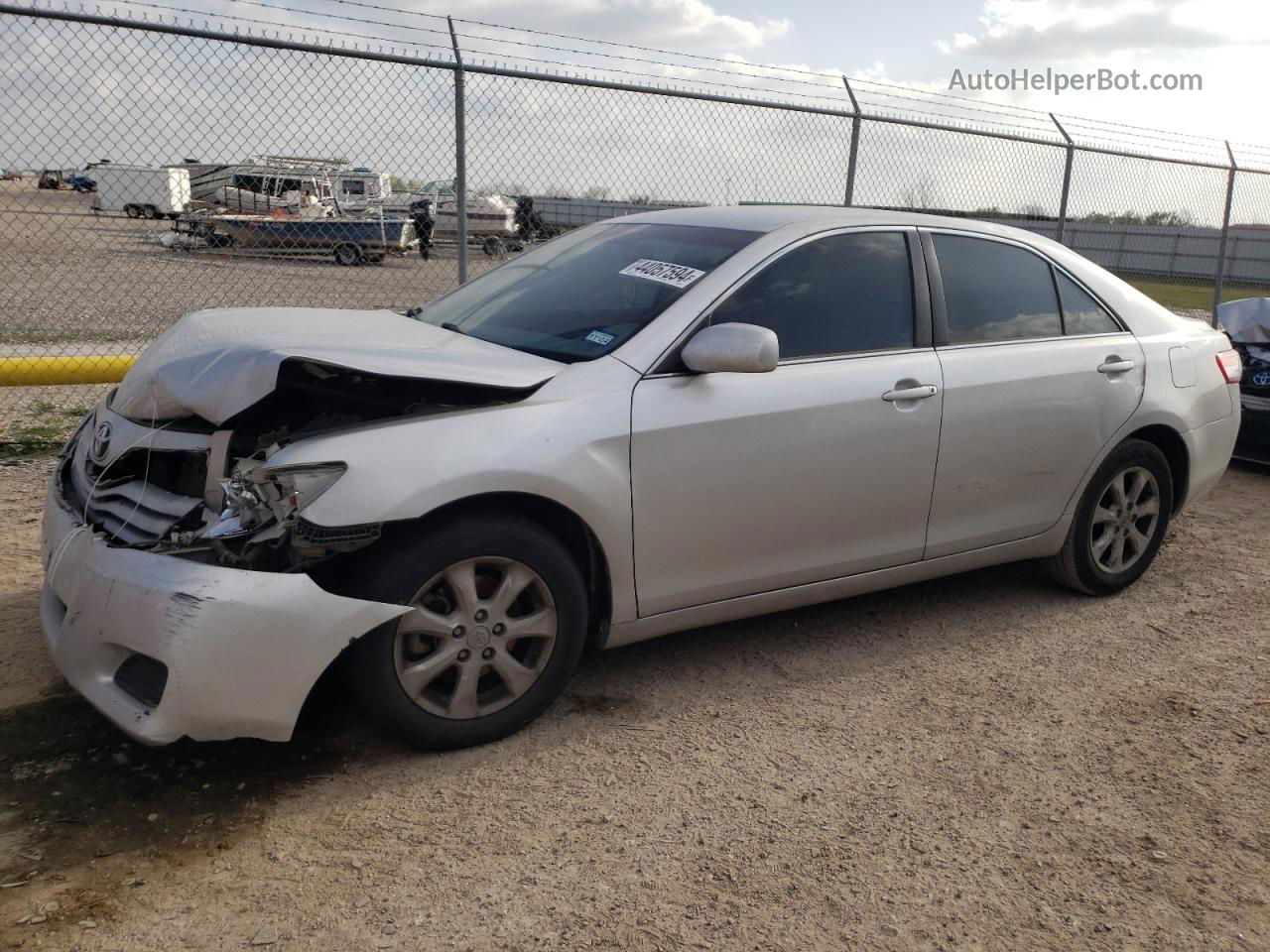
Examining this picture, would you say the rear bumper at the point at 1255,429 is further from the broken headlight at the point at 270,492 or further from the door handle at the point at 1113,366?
the broken headlight at the point at 270,492

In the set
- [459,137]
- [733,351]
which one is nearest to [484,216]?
[459,137]

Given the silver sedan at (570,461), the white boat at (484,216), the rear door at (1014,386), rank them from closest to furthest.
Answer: the silver sedan at (570,461), the rear door at (1014,386), the white boat at (484,216)

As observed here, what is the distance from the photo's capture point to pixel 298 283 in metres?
14.7

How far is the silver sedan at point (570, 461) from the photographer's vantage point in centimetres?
286

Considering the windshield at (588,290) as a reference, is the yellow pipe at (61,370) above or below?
below

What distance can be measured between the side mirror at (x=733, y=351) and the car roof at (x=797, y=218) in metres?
0.65

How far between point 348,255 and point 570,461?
12.0 metres

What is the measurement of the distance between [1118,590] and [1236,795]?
5.76ft

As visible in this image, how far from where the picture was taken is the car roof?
13.0 feet

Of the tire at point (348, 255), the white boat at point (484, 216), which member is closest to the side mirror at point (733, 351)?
the white boat at point (484, 216)

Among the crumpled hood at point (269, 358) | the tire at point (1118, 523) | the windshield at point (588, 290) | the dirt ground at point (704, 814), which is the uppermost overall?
the windshield at point (588, 290)

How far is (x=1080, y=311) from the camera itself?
15.0ft

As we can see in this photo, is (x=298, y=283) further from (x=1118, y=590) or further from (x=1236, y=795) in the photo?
(x=1236, y=795)

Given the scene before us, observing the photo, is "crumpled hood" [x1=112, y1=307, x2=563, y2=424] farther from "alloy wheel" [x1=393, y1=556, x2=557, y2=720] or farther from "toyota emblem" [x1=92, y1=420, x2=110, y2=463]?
"alloy wheel" [x1=393, y1=556, x2=557, y2=720]
